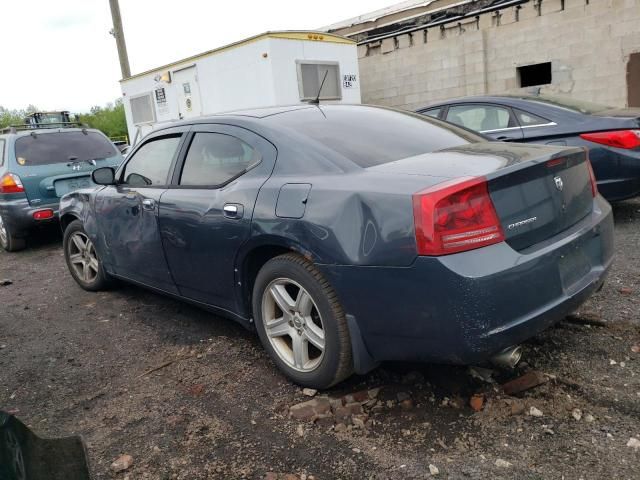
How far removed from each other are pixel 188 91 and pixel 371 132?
9898mm

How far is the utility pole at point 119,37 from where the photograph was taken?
1800cm

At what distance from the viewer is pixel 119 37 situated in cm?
1808

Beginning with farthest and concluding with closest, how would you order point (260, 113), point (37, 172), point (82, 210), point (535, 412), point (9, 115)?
point (9, 115) → point (37, 172) → point (82, 210) → point (260, 113) → point (535, 412)

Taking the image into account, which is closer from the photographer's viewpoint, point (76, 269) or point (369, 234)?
point (369, 234)

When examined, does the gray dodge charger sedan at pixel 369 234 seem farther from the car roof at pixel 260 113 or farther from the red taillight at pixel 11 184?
the red taillight at pixel 11 184

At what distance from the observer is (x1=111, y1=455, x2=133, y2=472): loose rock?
2.43 meters

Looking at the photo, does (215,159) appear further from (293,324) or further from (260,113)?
(293,324)

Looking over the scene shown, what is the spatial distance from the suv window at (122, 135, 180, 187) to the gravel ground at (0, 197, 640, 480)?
3.62 ft

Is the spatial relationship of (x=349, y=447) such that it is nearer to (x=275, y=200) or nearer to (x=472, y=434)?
(x=472, y=434)

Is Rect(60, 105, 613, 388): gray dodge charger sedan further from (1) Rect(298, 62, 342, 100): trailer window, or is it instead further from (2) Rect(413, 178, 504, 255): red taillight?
(1) Rect(298, 62, 342, 100): trailer window

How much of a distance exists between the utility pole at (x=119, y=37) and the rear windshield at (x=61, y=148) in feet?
36.5

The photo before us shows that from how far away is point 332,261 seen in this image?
2.54m

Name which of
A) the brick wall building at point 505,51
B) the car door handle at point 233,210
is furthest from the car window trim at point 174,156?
the brick wall building at point 505,51

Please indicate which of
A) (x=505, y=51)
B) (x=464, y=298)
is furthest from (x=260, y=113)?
(x=505, y=51)
